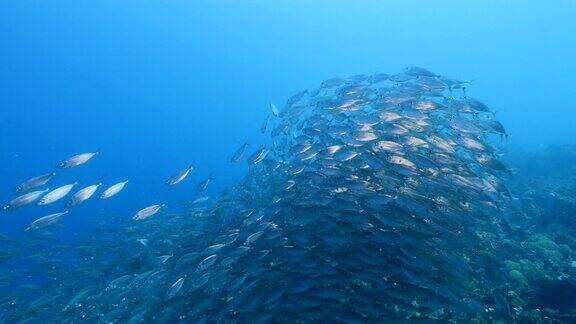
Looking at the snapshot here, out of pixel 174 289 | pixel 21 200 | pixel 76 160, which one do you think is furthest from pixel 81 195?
pixel 174 289

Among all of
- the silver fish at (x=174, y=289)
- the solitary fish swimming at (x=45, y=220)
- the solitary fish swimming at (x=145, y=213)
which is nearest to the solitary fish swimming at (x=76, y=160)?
the solitary fish swimming at (x=45, y=220)

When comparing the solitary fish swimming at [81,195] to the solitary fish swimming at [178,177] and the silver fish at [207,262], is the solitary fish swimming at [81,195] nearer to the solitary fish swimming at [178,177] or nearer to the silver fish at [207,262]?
the solitary fish swimming at [178,177]

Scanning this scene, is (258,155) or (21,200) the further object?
(258,155)

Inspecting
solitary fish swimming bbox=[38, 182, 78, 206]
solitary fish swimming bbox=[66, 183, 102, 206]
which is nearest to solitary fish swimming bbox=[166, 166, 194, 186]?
solitary fish swimming bbox=[66, 183, 102, 206]

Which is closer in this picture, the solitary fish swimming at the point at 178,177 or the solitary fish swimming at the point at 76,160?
the solitary fish swimming at the point at 76,160

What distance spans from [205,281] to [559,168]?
23535mm

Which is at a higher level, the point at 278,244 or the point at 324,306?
the point at 278,244

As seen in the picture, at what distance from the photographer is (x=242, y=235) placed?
7.39 m

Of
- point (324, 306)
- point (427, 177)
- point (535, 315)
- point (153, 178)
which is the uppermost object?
point (427, 177)

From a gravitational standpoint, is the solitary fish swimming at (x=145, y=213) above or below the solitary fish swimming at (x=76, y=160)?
below

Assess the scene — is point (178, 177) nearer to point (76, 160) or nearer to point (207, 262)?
point (76, 160)

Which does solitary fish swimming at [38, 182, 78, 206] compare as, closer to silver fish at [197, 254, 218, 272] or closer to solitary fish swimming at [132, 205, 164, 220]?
solitary fish swimming at [132, 205, 164, 220]

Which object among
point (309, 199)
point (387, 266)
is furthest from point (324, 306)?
point (309, 199)

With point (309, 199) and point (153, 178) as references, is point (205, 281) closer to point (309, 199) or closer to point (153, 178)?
point (309, 199)
